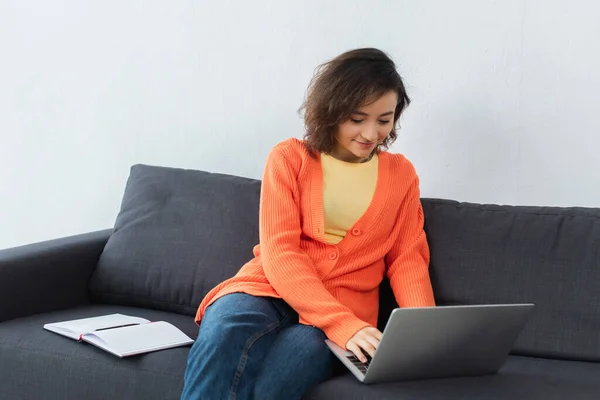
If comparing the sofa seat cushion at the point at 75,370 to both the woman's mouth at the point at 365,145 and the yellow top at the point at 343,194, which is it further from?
the woman's mouth at the point at 365,145

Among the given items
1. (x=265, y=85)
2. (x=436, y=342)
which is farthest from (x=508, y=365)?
(x=265, y=85)

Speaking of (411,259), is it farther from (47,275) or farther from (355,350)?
(47,275)

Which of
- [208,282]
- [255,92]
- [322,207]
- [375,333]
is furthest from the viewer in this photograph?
[255,92]

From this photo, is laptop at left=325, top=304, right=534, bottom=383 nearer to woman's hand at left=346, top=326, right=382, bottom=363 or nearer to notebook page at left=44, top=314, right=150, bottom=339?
woman's hand at left=346, top=326, right=382, bottom=363

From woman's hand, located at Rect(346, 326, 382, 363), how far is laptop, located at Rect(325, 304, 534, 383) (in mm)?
16

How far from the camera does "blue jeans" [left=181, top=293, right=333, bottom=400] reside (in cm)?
195

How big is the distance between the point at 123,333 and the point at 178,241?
424 mm

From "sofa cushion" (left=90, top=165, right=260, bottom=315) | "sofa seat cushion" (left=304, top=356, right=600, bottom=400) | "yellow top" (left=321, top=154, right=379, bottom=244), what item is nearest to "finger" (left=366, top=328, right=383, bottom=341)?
"sofa seat cushion" (left=304, top=356, right=600, bottom=400)

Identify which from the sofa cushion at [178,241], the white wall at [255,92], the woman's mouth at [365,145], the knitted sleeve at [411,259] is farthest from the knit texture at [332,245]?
the white wall at [255,92]

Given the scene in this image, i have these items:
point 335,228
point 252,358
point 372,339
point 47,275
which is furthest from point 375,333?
point 47,275

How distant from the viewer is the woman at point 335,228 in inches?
84.2

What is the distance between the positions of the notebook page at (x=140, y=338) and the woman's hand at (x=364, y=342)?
17.6 inches

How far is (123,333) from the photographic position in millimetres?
2275

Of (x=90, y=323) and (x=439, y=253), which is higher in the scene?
(x=439, y=253)
